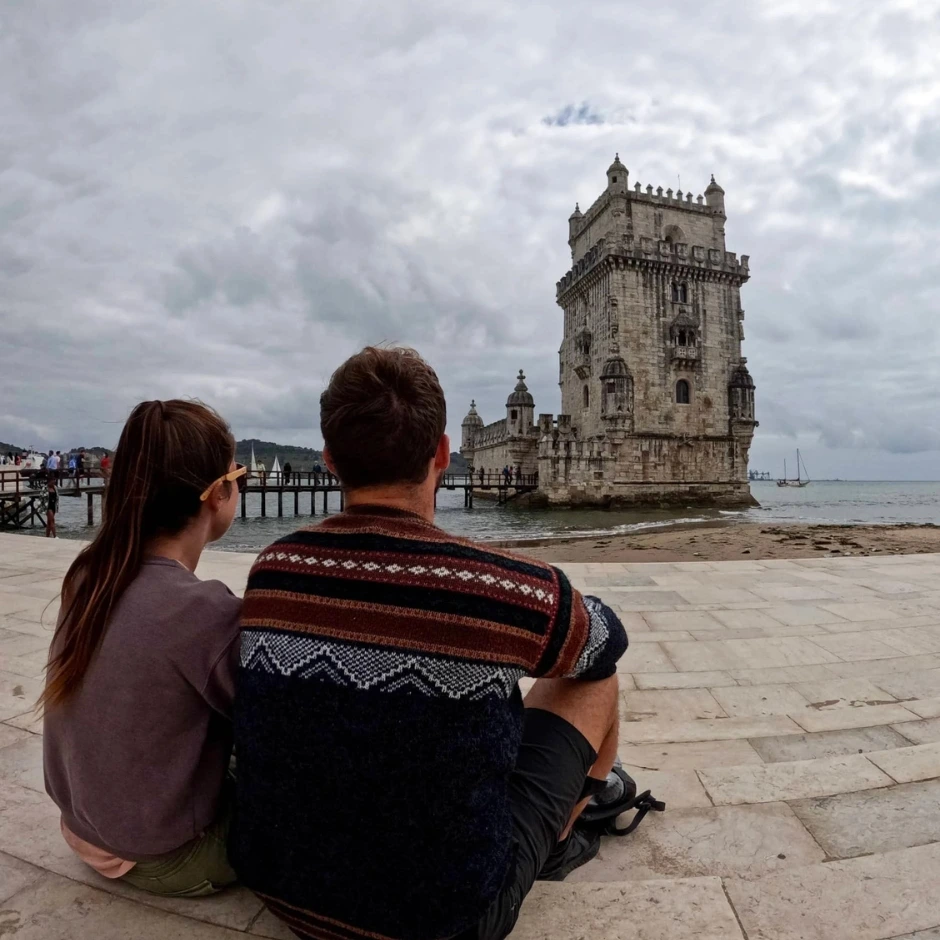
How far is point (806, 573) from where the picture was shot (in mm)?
7215

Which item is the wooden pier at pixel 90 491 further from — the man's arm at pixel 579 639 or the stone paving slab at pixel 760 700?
the man's arm at pixel 579 639

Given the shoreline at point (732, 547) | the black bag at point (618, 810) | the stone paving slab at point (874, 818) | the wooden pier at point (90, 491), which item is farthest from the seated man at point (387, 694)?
the wooden pier at point (90, 491)

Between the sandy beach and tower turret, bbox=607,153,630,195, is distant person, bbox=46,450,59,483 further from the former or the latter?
tower turret, bbox=607,153,630,195

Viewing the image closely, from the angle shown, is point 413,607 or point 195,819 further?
point 195,819

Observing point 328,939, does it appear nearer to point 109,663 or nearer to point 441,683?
point 441,683

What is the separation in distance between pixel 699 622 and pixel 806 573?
2.97 metres

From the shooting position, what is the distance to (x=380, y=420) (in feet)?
4.87

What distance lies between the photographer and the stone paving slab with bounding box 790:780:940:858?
2.07 meters

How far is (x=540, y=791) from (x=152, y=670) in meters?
1.05

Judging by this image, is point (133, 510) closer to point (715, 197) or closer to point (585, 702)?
point (585, 702)

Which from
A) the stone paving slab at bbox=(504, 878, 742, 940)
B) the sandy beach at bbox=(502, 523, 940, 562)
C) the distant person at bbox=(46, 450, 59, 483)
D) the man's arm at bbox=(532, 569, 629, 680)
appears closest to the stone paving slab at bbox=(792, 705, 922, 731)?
the stone paving slab at bbox=(504, 878, 742, 940)

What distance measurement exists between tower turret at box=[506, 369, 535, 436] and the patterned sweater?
43599 millimetres

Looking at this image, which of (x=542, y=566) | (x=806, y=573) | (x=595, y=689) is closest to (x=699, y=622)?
(x=806, y=573)

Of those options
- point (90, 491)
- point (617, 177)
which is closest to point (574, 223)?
point (617, 177)
